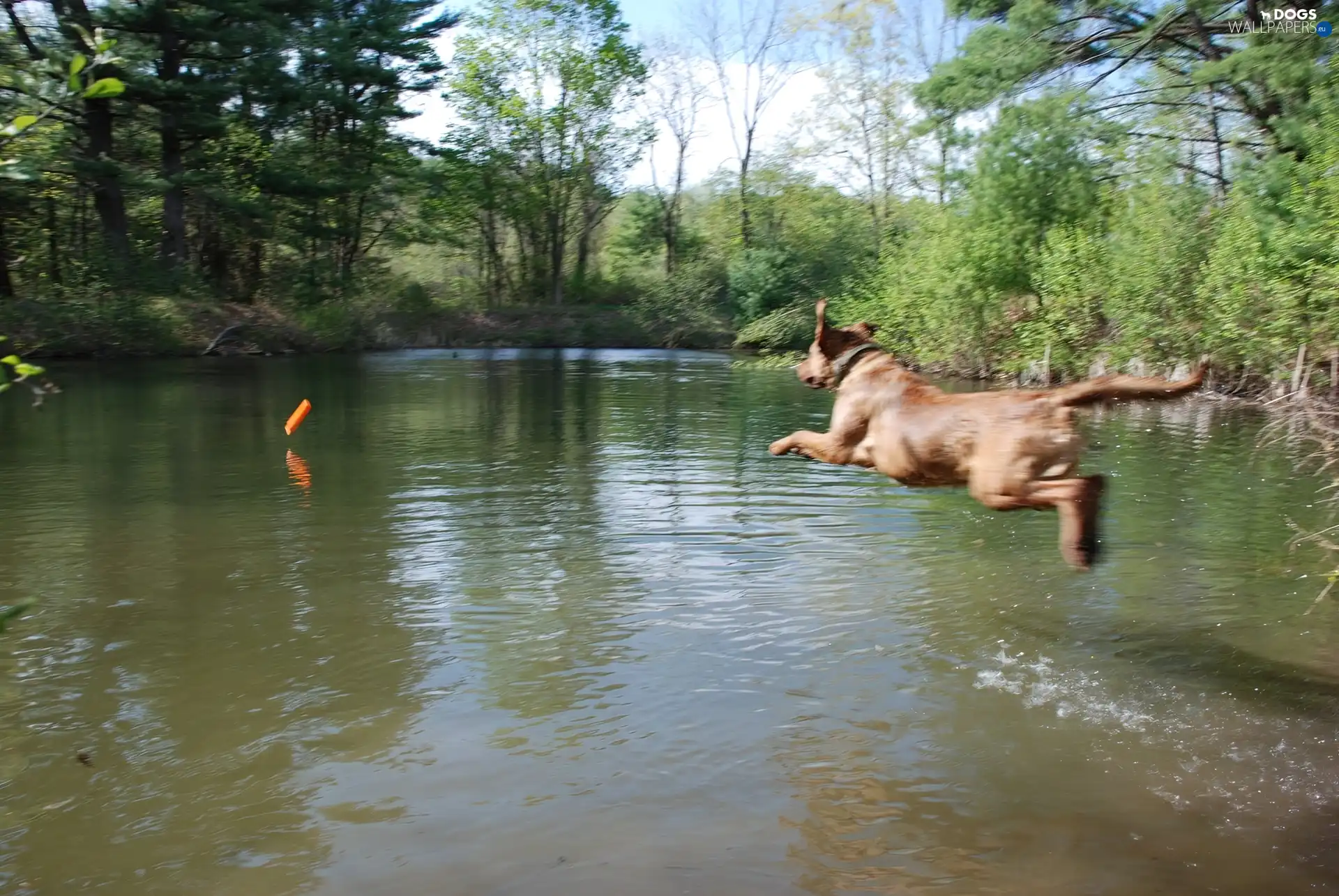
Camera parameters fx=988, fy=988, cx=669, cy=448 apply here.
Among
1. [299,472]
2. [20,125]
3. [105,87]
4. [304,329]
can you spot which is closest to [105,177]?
[304,329]

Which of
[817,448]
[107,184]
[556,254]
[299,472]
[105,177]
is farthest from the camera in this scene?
[556,254]

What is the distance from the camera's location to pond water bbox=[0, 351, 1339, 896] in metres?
4.68

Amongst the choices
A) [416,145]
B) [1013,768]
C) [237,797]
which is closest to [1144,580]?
[1013,768]

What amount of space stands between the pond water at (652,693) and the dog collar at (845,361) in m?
1.97

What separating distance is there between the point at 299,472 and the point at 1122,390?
11.7 m

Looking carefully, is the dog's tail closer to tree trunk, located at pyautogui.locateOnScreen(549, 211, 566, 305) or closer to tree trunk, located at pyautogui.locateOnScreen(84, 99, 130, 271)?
tree trunk, located at pyautogui.locateOnScreen(84, 99, 130, 271)

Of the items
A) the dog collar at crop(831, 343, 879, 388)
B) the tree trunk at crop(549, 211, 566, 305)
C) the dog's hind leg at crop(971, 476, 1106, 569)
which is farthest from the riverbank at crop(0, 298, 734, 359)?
the dog's hind leg at crop(971, 476, 1106, 569)

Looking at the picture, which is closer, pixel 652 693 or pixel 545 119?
pixel 652 693

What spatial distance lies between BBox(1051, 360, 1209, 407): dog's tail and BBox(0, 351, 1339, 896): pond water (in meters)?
1.99

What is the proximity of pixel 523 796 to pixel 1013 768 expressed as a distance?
8.96ft

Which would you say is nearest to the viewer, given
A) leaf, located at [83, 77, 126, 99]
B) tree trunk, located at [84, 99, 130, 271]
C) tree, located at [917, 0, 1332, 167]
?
leaf, located at [83, 77, 126, 99]

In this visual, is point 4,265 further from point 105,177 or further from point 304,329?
point 304,329

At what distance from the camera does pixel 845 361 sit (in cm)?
771

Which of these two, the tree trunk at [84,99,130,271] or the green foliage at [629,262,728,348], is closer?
the tree trunk at [84,99,130,271]
